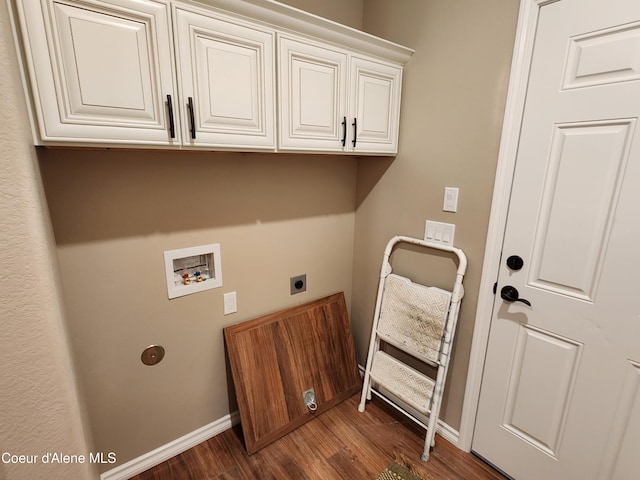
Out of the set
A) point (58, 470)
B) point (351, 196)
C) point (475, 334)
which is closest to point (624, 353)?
point (475, 334)

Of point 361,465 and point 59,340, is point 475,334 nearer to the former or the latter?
point 361,465

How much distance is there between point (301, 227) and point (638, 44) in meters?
1.62

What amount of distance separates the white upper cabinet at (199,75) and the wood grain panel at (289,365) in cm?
106

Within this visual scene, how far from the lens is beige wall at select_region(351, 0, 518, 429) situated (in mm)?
1440

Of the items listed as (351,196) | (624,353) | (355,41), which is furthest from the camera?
(351,196)

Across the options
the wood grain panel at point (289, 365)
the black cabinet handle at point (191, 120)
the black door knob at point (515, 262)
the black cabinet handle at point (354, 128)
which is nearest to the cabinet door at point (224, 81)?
the black cabinet handle at point (191, 120)

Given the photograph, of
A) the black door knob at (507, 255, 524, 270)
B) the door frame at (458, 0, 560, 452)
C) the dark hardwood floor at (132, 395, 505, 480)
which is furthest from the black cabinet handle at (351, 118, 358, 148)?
the dark hardwood floor at (132, 395, 505, 480)

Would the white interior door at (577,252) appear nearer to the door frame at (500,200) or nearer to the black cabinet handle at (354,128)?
the door frame at (500,200)

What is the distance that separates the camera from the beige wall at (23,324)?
702 millimetres

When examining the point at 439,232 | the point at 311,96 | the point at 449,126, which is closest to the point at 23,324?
the point at 311,96

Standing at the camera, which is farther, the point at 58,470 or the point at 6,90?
the point at 58,470

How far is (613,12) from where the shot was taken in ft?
3.60

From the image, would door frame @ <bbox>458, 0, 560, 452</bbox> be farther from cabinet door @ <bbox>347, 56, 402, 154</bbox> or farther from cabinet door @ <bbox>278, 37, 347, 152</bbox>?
cabinet door @ <bbox>278, 37, 347, 152</bbox>

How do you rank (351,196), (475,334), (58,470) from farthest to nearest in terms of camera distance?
1. (351,196)
2. (475,334)
3. (58,470)
